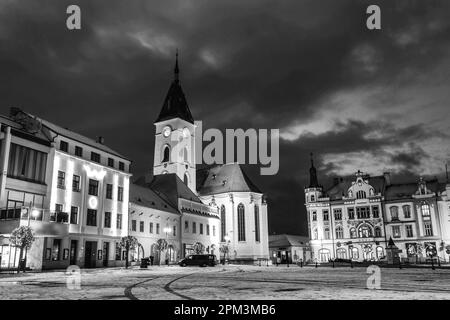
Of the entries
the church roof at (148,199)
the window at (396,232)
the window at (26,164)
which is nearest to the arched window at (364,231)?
the window at (396,232)

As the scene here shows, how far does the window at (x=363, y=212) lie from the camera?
8688cm

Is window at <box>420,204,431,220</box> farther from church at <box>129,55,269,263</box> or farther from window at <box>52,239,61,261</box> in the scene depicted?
window at <box>52,239,61,261</box>

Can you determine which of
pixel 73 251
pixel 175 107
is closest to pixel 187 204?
pixel 73 251

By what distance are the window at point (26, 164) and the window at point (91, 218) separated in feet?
25.4

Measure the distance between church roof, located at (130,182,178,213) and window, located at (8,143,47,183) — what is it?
18.3 m

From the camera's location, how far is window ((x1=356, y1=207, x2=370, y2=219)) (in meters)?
86.9

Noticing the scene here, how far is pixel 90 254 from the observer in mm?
46000

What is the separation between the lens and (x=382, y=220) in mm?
84812

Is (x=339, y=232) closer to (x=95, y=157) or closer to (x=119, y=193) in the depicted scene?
(x=119, y=193)

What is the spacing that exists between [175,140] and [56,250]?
5699 centimetres

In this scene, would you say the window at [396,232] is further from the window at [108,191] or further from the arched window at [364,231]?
the window at [108,191]
